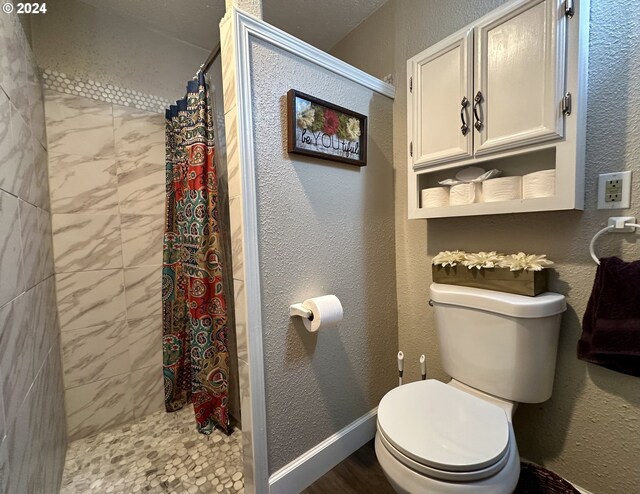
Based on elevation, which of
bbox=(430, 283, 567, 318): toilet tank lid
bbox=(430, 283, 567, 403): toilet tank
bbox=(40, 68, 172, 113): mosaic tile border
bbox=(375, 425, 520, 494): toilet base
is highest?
bbox=(40, 68, 172, 113): mosaic tile border

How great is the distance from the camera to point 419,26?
1451 millimetres

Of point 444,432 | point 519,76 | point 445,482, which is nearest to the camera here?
point 445,482

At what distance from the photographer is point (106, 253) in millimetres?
1584

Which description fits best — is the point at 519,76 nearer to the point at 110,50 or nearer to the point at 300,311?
the point at 300,311

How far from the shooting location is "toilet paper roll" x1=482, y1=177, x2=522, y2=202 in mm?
1096

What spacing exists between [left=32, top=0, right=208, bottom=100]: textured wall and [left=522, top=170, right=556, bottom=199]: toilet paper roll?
1.96m

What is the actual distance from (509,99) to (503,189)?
0.33 meters

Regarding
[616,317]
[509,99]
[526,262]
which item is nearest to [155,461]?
[526,262]

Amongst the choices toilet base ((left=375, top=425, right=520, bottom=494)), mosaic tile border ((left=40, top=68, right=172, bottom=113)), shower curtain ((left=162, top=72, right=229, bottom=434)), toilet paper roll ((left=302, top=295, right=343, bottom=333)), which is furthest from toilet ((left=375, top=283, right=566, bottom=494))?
mosaic tile border ((left=40, top=68, right=172, bottom=113))

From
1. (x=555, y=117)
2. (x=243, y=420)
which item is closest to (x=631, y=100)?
(x=555, y=117)

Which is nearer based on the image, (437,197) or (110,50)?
(437,197)

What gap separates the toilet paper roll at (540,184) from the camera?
3.26 feet

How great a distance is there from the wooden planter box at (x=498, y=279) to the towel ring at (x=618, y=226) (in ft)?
0.56

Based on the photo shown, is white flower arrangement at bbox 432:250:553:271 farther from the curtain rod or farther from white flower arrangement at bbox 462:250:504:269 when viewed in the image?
the curtain rod
